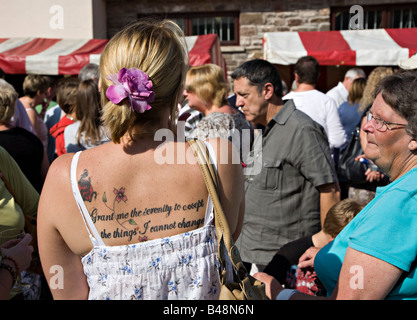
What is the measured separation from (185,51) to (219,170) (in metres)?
0.42

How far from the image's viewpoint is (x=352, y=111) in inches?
225

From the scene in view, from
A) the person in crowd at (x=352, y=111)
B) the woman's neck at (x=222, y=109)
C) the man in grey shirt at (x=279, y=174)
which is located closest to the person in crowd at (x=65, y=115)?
the woman's neck at (x=222, y=109)

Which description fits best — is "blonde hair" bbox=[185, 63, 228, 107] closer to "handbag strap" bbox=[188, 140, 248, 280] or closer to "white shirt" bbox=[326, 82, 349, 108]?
"handbag strap" bbox=[188, 140, 248, 280]

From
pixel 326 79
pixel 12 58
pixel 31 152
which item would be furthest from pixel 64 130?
pixel 326 79

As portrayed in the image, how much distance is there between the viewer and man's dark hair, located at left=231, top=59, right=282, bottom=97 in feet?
10.5

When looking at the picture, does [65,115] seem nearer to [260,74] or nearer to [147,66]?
[260,74]

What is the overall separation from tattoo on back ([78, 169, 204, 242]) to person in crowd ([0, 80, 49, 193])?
1.96 m

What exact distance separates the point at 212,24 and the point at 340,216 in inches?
369

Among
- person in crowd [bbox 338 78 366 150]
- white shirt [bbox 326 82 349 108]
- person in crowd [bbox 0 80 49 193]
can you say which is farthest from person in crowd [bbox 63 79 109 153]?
white shirt [bbox 326 82 349 108]

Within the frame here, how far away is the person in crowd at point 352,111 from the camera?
5.68 meters

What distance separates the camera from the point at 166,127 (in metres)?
1.53

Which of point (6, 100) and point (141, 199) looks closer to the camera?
point (141, 199)

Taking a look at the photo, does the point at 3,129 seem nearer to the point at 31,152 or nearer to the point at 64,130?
the point at 31,152

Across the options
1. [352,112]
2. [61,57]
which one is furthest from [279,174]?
[61,57]
